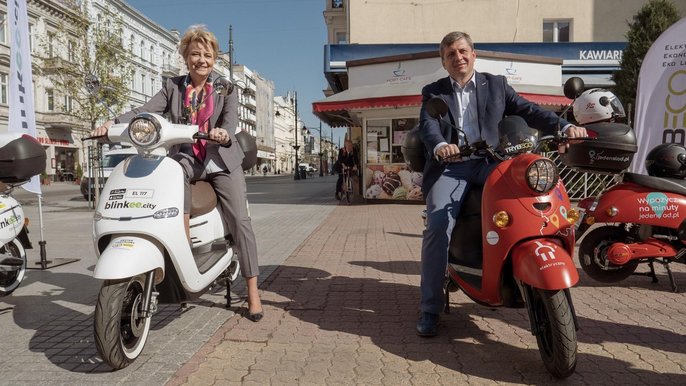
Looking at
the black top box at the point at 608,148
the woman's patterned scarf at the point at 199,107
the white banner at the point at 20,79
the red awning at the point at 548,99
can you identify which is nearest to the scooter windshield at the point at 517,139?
the black top box at the point at 608,148

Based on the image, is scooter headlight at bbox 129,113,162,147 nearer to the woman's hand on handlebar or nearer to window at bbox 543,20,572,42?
the woman's hand on handlebar

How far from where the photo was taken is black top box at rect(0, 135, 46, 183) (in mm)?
4090

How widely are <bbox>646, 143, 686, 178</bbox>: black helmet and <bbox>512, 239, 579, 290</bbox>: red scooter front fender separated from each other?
8.23ft

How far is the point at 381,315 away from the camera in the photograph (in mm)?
3980

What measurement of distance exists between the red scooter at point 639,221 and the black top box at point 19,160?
450 cm

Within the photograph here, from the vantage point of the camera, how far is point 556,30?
2130cm

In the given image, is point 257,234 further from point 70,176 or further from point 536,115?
point 70,176

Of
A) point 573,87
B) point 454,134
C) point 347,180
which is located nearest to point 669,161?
point 573,87

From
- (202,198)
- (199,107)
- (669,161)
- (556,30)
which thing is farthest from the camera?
(556,30)

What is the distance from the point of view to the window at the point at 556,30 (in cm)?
2125

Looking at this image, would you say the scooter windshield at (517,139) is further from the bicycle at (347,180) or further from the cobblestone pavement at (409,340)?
the bicycle at (347,180)

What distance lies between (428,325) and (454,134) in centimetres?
127

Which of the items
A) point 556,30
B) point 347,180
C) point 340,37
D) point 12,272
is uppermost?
point 340,37

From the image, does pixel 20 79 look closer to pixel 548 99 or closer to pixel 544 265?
pixel 544 265
